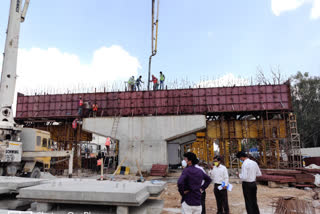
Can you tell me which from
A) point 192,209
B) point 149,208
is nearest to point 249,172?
point 192,209

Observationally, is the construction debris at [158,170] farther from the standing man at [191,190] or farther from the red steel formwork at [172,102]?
the standing man at [191,190]

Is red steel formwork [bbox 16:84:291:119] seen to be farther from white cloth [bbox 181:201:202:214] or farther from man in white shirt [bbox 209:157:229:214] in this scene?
white cloth [bbox 181:201:202:214]

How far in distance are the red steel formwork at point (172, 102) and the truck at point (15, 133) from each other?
9.82 metres

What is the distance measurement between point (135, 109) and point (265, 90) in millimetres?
12617

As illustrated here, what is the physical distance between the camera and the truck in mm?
11849

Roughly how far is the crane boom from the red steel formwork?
35.4 ft

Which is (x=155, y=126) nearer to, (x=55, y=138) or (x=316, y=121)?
(x=55, y=138)

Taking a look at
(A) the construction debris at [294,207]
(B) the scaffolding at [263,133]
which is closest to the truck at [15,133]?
(A) the construction debris at [294,207]

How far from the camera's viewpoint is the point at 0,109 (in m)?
12.4

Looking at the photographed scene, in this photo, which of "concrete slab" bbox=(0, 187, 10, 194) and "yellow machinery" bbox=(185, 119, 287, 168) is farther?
"yellow machinery" bbox=(185, 119, 287, 168)

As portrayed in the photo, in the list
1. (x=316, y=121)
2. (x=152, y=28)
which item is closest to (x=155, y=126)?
(x=152, y=28)

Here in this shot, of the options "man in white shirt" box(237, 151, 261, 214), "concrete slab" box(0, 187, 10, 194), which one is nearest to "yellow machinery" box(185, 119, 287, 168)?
"man in white shirt" box(237, 151, 261, 214)

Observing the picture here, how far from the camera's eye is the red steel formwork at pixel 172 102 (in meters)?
21.9

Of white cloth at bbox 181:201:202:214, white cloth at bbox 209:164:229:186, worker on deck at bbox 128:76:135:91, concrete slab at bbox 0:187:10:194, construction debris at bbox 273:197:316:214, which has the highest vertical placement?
worker on deck at bbox 128:76:135:91
